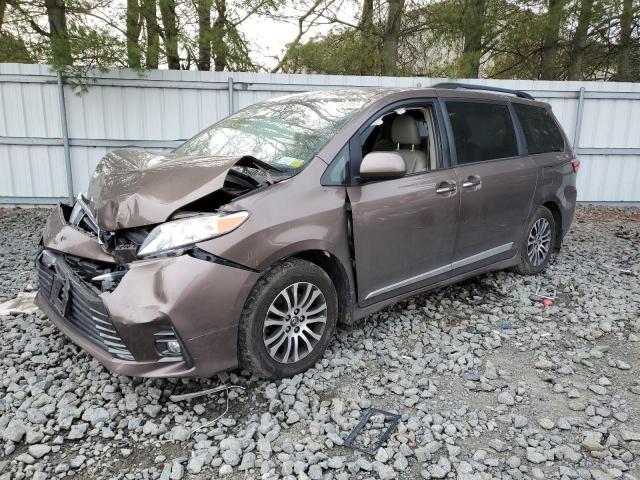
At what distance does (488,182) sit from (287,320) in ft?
6.90

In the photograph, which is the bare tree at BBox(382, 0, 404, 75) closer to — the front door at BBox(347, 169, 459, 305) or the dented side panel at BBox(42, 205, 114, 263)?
the front door at BBox(347, 169, 459, 305)

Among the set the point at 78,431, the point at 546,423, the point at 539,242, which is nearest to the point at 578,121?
the point at 539,242

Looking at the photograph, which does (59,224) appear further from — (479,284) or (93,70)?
(93,70)

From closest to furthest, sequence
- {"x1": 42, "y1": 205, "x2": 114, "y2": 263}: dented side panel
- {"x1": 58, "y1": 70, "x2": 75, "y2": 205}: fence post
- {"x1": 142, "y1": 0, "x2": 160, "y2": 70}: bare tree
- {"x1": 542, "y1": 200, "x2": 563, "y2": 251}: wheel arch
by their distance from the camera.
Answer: {"x1": 42, "y1": 205, "x2": 114, "y2": 263}: dented side panel
{"x1": 542, "y1": 200, "x2": 563, "y2": 251}: wheel arch
{"x1": 142, "y1": 0, "x2": 160, "y2": 70}: bare tree
{"x1": 58, "y1": 70, "x2": 75, "y2": 205}: fence post

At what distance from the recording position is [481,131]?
4.13 m

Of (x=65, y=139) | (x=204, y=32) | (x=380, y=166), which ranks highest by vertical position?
(x=204, y=32)

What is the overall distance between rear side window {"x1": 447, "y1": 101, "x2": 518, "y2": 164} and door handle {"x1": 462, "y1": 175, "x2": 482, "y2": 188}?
0.14 m

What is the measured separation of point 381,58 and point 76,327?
343 inches

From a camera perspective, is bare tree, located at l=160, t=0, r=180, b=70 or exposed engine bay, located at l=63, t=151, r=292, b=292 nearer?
exposed engine bay, located at l=63, t=151, r=292, b=292

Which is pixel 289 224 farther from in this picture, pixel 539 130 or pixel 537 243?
pixel 539 130

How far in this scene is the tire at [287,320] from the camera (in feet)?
9.00

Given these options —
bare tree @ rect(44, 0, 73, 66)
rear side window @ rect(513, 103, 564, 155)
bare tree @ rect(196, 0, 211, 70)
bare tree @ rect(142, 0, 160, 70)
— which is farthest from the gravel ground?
bare tree @ rect(196, 0, 211, 70)

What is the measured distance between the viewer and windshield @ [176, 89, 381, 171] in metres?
3.25

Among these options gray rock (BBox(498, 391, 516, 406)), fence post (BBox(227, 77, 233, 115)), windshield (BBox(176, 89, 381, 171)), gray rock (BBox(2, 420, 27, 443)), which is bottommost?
gray rock (BBox(498, 391, 516, 406))
